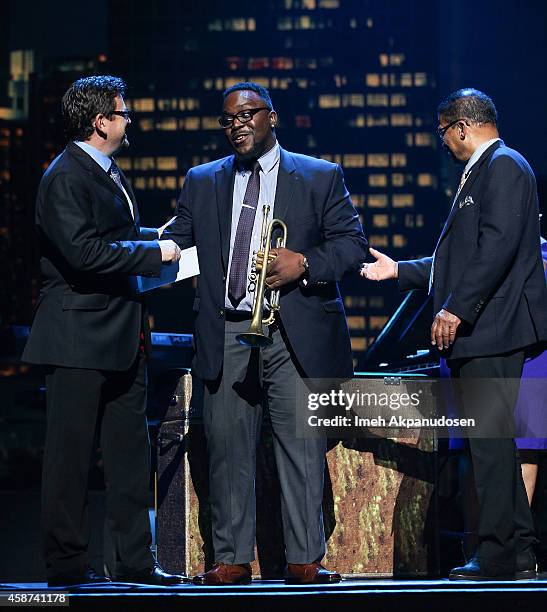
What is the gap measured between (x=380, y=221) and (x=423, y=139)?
2.75 ft

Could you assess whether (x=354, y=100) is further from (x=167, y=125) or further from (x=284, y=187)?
(x=284, y=187)

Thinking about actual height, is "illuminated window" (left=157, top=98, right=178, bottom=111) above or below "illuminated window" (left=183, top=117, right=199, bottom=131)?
above

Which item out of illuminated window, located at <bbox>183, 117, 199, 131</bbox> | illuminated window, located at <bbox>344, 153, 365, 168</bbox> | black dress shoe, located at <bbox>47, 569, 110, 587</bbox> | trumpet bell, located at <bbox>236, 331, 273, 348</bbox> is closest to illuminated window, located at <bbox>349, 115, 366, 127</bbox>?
illuminated window, located at <bbox>344, 153, 365, 168</bbox>

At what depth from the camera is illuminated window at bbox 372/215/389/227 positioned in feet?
29.1

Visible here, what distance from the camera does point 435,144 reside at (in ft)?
29.6

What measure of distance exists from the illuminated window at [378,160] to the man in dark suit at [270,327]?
497cm

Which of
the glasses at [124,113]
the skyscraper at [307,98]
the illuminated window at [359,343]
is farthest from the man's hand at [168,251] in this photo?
the illuminated window at [359,343]

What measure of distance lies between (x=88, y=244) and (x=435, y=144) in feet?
19.3

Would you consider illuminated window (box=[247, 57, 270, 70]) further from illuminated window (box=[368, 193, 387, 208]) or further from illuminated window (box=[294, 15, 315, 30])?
illuminated window (box=[368, 193, 387, 208])

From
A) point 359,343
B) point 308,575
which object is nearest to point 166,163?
point 359,343

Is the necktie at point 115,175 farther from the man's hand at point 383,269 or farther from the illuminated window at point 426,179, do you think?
the illuminated window at point 426,179

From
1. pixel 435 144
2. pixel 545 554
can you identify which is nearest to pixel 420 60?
pixel 435 144

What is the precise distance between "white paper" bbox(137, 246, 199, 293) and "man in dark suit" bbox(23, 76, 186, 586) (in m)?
0.05

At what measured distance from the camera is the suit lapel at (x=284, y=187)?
3.90 m
